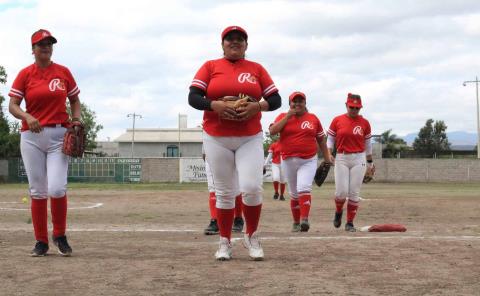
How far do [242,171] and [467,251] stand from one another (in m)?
2.42

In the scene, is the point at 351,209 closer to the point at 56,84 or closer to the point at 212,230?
the point at 212,230

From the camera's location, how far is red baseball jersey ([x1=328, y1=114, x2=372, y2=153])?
1030 centimetres

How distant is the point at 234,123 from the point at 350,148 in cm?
444

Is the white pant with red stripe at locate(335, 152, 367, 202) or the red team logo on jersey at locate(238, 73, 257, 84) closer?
the red team logo on jersey at locate(238, 73, 257, 84)

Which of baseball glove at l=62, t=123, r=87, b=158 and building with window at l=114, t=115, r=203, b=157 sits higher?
building with window at l=114, t=115, r=203, b=157

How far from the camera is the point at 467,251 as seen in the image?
6.75 metres

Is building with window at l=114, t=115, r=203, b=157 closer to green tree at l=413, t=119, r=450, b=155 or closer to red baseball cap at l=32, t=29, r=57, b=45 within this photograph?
green tree at l=413, t=119, r=450, b=155

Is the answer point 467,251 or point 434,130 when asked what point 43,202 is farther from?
point 434,130

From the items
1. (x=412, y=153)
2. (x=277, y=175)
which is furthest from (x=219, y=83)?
(x=412, y=153)

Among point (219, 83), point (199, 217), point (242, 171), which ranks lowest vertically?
point (199, 217)

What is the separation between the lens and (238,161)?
6.32 metres

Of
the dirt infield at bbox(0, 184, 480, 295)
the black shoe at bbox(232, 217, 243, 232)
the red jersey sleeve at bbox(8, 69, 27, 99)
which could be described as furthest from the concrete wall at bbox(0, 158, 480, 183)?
the red jersey sleeve at bbox(8, 69, 27, 99)

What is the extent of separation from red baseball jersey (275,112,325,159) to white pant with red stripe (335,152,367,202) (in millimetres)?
578

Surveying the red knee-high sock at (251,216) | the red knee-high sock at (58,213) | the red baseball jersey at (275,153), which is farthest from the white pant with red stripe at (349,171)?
the red baseball jersey at (275,153)
